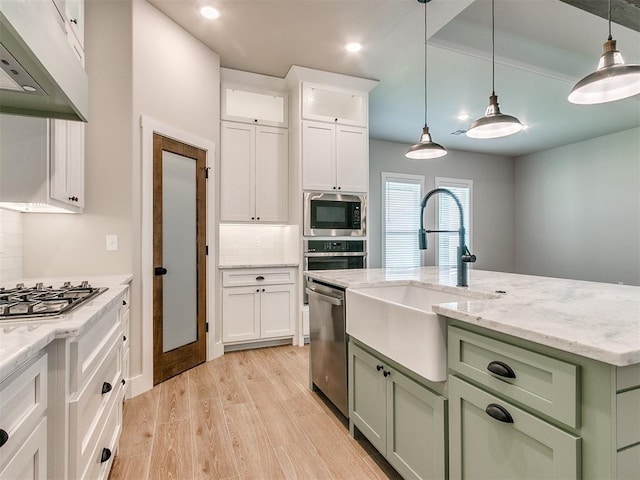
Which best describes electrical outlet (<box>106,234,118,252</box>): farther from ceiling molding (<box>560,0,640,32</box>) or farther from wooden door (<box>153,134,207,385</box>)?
ceiling molding (<box>560,0,640,32</box>)

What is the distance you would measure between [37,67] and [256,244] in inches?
126

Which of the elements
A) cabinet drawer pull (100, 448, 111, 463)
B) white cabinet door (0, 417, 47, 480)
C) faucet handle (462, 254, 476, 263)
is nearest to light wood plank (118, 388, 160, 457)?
cabinet drawer pull (100, 448, 111, 463)

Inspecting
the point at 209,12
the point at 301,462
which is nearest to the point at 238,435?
the point at 301,462

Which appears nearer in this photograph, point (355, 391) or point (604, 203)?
point (355, 391)

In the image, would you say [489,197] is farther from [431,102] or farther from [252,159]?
[252,159]

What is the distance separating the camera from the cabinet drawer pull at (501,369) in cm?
99

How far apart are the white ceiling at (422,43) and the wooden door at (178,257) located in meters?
1.23

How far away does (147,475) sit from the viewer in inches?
65.6

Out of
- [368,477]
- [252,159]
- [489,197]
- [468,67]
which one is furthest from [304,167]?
[489,197]

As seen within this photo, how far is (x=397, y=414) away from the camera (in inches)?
60.6

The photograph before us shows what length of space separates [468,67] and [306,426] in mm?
3868

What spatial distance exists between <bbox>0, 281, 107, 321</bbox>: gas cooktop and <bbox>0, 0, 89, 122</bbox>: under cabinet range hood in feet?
2.60

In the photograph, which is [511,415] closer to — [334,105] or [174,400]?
[174,400]

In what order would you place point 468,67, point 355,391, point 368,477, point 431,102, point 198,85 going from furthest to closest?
point 431,102
point 468,67
point 198,85
point 355,391
point 368,477
